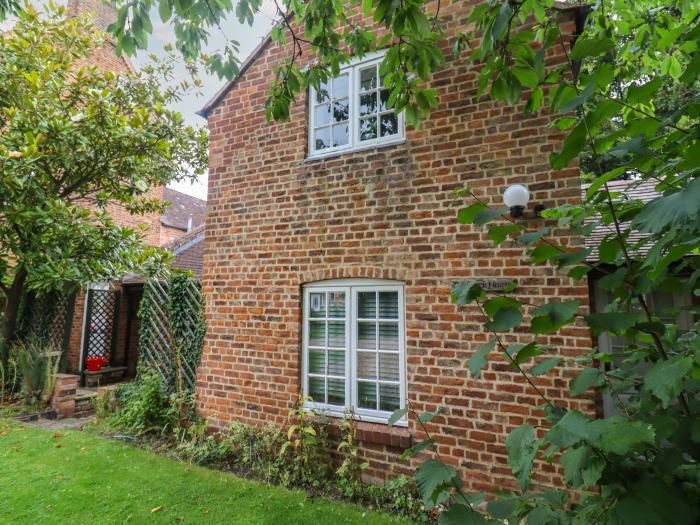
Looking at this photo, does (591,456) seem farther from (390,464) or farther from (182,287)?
(182,287)

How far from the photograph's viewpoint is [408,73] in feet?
12.7

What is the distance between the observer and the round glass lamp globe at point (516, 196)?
3.75 meters

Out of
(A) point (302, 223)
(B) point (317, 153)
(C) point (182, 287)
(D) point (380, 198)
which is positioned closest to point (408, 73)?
(D) point (380, 198)

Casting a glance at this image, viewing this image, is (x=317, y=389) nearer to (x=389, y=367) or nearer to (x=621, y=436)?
(x=389, y=367)


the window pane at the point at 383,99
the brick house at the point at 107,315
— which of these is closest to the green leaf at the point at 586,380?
the window pane at the point at 383,99

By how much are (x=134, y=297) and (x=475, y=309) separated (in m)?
10.9

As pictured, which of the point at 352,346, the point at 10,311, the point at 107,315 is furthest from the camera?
the point at 107,315

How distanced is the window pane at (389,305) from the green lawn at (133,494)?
82.0 inches

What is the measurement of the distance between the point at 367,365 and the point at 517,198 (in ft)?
8.43

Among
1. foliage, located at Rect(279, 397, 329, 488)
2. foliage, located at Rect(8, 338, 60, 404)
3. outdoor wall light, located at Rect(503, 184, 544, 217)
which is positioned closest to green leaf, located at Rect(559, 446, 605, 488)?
outdoor wall light, located at Rect(503, 184, 544, 217)

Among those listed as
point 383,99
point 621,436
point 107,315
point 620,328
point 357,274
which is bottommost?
point 621,436

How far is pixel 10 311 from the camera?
7902 mm

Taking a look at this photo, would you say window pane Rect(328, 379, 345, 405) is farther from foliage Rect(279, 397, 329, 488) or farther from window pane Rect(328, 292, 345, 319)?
window pane Rect(328, 292, 345, 319)

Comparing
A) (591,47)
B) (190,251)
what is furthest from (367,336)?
(190,251)
